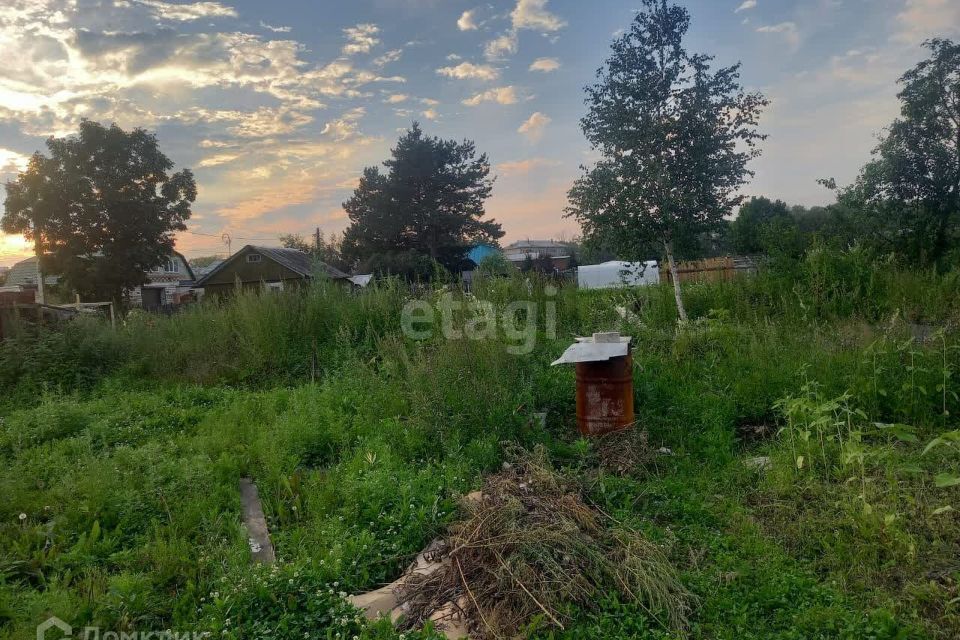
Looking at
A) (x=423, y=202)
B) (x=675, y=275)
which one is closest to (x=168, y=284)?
(x=423, y=202)

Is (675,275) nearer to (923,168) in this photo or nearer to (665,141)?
(665,141)

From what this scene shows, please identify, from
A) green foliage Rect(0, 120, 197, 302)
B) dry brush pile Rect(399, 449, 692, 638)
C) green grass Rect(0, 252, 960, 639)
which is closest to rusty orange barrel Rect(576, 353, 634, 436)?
green grass Rect(0, 252, 960, 639)

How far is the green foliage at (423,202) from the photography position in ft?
89.5

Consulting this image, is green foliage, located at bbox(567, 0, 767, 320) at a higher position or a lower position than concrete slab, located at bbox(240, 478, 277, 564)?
higher

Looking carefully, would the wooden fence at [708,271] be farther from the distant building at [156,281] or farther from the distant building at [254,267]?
the distant building at [156,281]

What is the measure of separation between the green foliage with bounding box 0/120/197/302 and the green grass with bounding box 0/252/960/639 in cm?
1916

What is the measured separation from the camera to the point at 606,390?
432 cm

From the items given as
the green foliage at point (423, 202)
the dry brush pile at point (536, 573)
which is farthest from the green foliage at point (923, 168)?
the green foliage at point (423, 202)

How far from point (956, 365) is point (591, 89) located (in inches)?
219

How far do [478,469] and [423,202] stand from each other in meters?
25.0

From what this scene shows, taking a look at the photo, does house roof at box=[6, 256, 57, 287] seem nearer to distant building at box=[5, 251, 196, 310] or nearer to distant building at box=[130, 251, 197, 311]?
distant building at box=[5, 251, 196, 310]

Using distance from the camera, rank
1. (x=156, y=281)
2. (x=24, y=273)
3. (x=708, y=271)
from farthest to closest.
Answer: (x=156, y=281)
(x=24, y=273)
(x=708, y=271)

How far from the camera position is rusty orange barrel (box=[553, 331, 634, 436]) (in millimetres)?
4305

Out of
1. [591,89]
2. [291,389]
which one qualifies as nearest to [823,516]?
[291,389]
